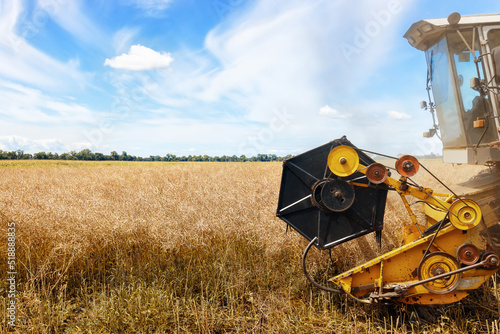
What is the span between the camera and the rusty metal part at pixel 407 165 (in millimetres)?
2586

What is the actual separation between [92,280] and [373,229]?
11.1ft

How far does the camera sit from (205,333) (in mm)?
2676

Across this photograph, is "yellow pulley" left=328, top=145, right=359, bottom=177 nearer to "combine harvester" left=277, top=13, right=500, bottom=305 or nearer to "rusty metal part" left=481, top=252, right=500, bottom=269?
"combine harvester" left=277, top=13, right=500, bottom=305

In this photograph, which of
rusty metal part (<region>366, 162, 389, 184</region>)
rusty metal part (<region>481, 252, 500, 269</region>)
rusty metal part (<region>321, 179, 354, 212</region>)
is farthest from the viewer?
rusty metal part (<region>321, 179, 354, 212</region>)

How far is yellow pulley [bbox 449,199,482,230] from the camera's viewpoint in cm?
254

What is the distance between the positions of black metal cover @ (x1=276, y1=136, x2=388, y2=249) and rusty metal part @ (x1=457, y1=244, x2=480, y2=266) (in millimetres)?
686

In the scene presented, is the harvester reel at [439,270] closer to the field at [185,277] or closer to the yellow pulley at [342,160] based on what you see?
the field at [185,277]

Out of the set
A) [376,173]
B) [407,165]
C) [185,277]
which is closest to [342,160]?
[376,173]

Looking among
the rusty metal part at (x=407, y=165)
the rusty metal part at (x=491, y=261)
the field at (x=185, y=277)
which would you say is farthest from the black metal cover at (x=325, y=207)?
the rusty metal part at (x=491, y=261)

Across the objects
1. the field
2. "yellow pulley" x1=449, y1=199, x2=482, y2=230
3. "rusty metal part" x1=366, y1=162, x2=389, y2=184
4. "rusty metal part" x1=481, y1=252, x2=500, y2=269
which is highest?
"rusty metal part" x1=366, y1=162, x2=389, y2=184

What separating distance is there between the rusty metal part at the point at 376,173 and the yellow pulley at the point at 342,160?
14cm

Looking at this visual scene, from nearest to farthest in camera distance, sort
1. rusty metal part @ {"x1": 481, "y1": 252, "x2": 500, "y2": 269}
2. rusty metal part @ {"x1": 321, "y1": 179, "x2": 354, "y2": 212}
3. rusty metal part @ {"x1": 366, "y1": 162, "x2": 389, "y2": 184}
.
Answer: rusty metal part @ {"x1": 481, "y1": 252, "x2": 500, "y2": 269}
rusty metal part @ {"x1": 366, "y1": 162, "x2": 389, "y2": 184}
rusty metal part @ {"x1": 321, "y1": 179, "x2": 354, "y2": 212}

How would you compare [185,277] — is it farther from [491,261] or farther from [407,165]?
[491,261]

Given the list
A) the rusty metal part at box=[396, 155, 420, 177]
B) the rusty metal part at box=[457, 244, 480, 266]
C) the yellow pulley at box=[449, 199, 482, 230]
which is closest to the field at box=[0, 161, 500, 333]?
the rusty metal part at box=[457, 244, 480, 266]
